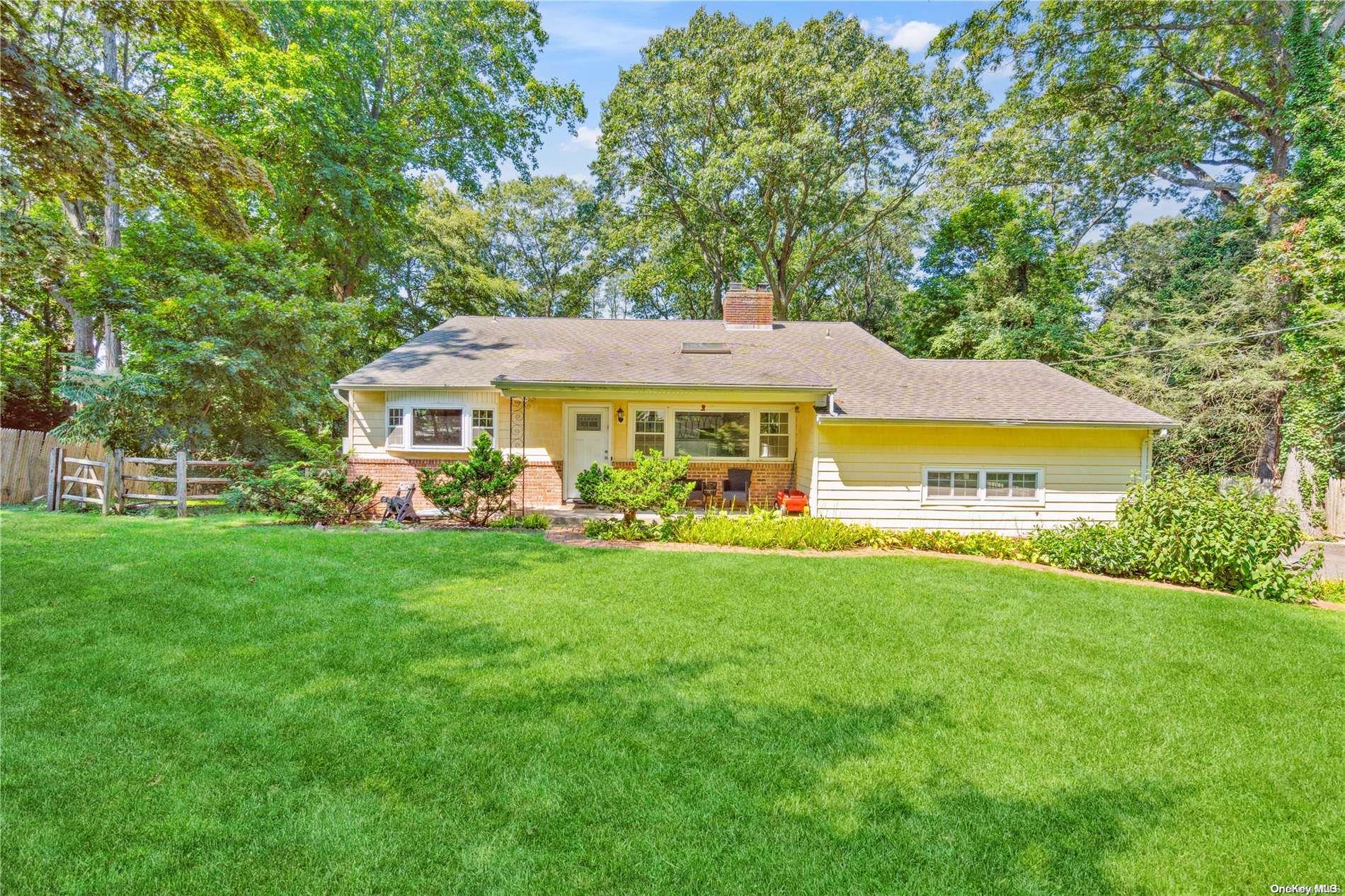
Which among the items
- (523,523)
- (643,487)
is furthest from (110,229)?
(643,487)

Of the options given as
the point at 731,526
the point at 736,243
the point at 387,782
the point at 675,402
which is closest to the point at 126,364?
the point at 675,402

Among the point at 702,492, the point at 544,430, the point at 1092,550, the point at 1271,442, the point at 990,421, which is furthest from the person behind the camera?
the point at 1271,442

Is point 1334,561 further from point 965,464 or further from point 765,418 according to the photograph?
point 765,418

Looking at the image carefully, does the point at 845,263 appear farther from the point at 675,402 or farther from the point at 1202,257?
the point at 675,402

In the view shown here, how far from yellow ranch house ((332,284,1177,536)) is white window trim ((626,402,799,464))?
34mm

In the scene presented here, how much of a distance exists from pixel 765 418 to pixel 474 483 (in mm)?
6184

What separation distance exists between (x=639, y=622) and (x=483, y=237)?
25.3 metres

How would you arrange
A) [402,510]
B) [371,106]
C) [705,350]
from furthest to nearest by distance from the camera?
[371,106] < [705,350] < [402,510]

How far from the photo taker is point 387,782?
8.86ft

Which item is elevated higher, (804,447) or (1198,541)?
(804,447)

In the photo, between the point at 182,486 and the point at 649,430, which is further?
the point at 649,430

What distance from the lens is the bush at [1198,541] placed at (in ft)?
22.3

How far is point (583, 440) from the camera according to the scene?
1257 centimetres

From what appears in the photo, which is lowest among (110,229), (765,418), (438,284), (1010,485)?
(1010,485)
